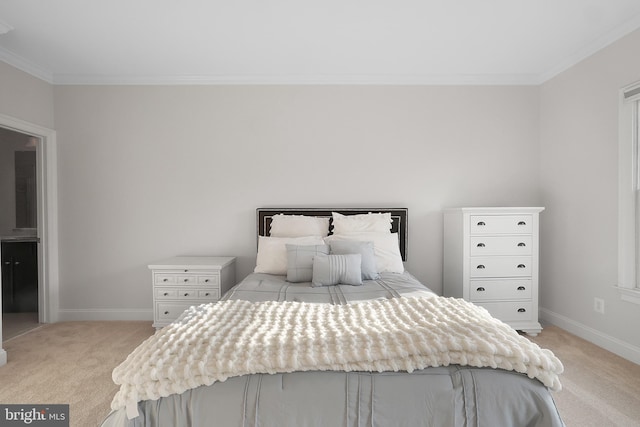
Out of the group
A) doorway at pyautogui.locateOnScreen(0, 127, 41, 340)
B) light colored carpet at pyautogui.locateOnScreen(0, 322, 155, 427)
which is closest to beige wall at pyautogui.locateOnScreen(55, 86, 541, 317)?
light colored carpet at pyautogui.locateOnScreen(0, 322, 155, 427)

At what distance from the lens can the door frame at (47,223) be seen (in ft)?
11.8

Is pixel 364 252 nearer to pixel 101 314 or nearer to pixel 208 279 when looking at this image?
pixel 208 279

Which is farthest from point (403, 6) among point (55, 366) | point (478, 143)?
point (55, 366)

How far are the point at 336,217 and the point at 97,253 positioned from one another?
2544 millimetres

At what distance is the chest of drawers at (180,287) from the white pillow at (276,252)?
41 centimetres

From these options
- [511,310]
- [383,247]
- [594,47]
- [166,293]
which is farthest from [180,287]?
[594,47]

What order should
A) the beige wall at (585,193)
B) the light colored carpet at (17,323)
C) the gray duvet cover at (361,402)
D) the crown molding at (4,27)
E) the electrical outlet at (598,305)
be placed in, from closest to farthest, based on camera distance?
1. the gray duvet cover at (361,402)
2. the crown molding at (4,27)
3. the beige wall at (585,193)
4. the electrical outlet at (598,305)
5. the light colored carpet at (17,323)

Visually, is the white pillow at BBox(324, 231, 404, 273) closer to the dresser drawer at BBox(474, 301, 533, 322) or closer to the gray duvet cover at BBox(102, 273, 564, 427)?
the dresser drawer at BBox(474, 301, 533, 322)

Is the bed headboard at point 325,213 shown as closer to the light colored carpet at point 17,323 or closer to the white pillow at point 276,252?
the white pillow at point 276,252

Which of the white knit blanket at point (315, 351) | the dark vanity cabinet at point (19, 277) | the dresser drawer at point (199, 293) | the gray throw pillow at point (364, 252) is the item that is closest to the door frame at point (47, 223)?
the dark vanity cabinet at point (19, 277)

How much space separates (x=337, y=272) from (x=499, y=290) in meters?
1.65

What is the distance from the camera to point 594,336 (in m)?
3.00

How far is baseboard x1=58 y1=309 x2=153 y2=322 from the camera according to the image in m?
3.69

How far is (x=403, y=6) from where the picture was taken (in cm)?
243
